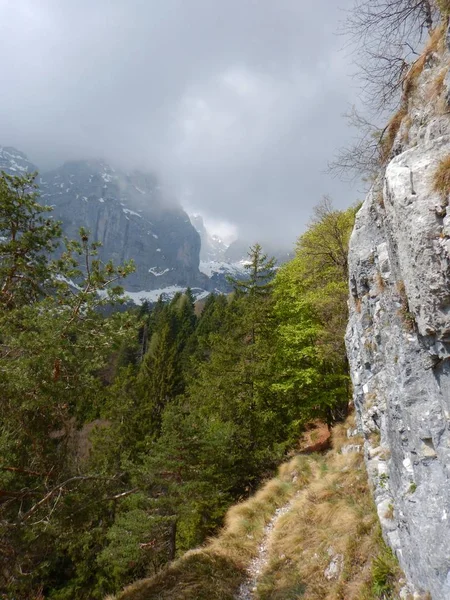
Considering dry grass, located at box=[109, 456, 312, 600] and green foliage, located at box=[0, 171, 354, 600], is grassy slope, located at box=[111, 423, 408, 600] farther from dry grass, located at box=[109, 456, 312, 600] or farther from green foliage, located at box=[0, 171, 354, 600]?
green foliage, located at box=[0, 171, 354, 600]

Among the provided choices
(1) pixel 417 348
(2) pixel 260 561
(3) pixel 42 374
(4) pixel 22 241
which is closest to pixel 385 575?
(1) pixel 417 348

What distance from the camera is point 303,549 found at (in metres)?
8.29

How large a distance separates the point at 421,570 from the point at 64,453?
6.49 m

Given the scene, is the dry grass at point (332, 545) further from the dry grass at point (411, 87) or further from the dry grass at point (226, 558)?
the dry grass at point (411, 87)

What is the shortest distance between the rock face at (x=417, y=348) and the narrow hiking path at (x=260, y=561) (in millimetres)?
4265

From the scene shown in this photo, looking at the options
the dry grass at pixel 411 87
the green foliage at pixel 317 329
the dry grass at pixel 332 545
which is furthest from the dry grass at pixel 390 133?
the dry grass at pixel 332 545

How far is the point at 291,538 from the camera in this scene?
29.1 ft

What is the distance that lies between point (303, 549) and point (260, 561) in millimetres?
1535

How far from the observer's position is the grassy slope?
252 inches

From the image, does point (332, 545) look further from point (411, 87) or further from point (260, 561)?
point (411, 87)

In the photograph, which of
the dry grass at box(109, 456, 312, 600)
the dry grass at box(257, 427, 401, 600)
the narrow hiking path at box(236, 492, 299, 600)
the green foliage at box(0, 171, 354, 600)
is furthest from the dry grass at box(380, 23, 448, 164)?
the dry grass at box(109, 456, 312, 600)

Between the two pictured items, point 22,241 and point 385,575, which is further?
point 22,241

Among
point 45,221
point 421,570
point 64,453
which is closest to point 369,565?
point 421,570

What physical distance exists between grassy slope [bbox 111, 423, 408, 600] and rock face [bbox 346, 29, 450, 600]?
3.49 ft
